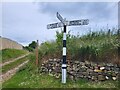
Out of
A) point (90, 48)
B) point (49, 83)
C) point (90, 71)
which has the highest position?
point (90, 48)

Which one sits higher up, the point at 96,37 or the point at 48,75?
the point at 96,37

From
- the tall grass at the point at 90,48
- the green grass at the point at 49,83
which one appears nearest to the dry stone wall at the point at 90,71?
the green grass at the point at 49,83

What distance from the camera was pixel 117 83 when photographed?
7926mm

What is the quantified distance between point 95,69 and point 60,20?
6.31 feet

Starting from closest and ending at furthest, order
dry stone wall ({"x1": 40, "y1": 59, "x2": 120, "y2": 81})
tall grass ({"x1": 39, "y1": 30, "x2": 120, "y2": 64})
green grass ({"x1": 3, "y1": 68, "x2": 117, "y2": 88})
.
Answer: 1. green grass ({"x1": 3, "y1": 68, "x2": 117, "y2": 88})
2. dry stone wall ({"x1": 40, "y1": 59, "x2": 120, "y2": 81})
3. tall grass ({"x1": 39, "y1": 30, "x2": 120, "y2": 64})

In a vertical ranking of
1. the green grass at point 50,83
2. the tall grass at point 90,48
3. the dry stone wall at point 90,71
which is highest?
the tall grass at point 90,48

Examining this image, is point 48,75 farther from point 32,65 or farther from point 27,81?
point 32,65

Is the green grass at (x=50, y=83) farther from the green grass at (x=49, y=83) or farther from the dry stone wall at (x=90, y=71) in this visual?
the dry stone wall at (x=90, y=71)

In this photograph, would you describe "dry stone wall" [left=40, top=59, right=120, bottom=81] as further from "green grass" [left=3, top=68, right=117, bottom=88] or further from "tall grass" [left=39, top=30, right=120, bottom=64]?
"tall grass" [left=39, top=30, right=120, bottom=64]

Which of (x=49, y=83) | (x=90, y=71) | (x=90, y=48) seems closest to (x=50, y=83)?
(x=49, y=83)

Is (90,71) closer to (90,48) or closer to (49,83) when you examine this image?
(90,48)

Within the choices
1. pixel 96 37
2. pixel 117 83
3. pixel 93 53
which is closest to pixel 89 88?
pixel 117 83

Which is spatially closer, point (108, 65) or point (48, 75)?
point (108, 65)

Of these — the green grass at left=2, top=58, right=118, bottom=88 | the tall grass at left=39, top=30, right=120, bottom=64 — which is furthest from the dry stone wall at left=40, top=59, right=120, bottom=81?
the tall grass at left=39, top=30, right=120, bottom=64
